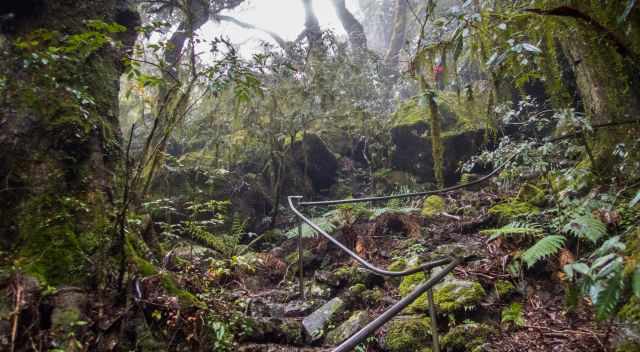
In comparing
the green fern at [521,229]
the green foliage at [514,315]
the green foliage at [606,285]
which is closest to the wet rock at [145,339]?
the green foliage at [606,285]

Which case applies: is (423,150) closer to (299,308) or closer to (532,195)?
(532,195)

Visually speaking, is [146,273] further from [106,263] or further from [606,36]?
[606,36]

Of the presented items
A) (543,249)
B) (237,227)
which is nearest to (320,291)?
(543,249)

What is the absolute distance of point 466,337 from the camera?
8.23ft

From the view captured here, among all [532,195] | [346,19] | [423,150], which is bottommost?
[532,195]

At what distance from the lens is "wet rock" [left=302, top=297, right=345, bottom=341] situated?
2.95m

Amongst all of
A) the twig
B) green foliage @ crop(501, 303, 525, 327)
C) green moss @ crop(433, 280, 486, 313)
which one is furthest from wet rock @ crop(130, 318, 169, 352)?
green foliage @ crop(501, 303, 525, 327)

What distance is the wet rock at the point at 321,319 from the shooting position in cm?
295

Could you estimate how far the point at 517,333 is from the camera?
2.56 metres

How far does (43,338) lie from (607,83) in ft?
12.2

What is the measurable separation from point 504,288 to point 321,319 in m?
1.53

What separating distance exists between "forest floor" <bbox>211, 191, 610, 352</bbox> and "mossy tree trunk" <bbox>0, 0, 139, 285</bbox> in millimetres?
1357

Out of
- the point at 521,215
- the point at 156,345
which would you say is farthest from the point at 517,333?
the point at 156,345

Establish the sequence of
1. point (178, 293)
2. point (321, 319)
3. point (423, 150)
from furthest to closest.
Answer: point (423, 150)
point (321, 319)
point (178, 293)
